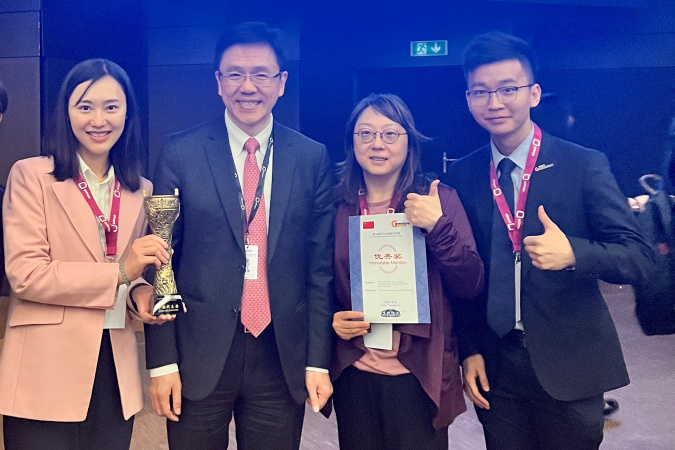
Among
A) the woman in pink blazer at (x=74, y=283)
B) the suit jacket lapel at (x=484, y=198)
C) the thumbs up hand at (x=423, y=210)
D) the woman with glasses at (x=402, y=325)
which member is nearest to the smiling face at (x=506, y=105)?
the suit jacket lapel at (x=484, y=198)

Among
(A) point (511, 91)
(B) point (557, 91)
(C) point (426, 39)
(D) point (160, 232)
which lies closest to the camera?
(D) point (160, 232)

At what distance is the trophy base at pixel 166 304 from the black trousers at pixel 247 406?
22 centimetres

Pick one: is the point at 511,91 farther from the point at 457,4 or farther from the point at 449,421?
the point at 457,4

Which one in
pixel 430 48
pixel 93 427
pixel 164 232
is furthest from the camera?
pixel 430 48

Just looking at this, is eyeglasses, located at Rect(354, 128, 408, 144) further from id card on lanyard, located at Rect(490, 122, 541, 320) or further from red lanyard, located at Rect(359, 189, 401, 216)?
id card on lanyard, located at Rect(490, 122, 541, 320)

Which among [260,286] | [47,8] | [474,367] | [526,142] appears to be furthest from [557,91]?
[47,8]

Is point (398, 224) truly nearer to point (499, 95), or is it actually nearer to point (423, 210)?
point (423, 210)

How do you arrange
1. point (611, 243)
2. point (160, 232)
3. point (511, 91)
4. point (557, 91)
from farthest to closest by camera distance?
1. point (557, 91)
2. point (511, 91)
3. point (611, 243)
4. point (160, 232)

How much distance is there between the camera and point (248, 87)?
1.78 metres

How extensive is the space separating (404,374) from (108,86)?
3.93ft

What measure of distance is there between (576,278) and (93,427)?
1.43m

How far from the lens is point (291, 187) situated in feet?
5.91

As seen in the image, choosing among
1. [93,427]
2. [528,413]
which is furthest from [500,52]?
[93,427]

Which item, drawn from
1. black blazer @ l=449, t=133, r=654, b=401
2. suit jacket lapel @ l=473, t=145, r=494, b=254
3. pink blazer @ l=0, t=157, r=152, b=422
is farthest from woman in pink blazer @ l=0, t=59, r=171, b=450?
black blazer @ l=449, t=133, r=654, b=401
